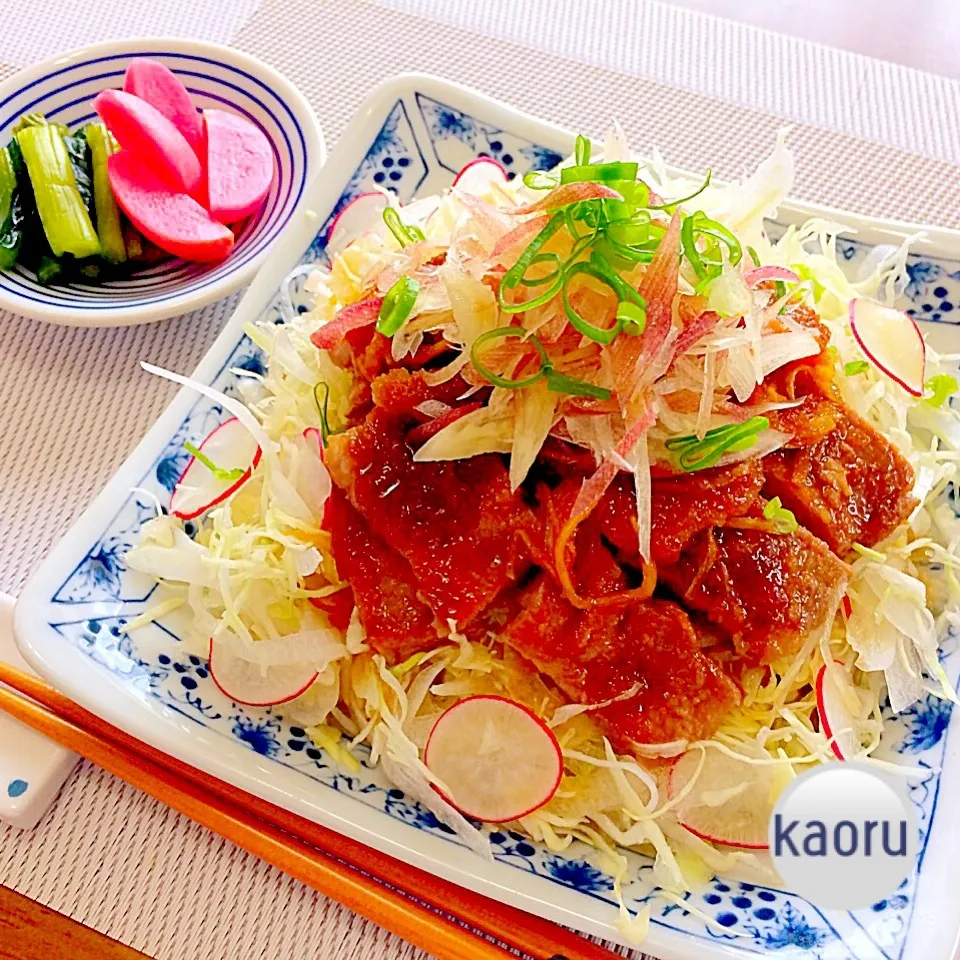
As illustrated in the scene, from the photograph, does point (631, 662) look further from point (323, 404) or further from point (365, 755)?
point (323, 404)

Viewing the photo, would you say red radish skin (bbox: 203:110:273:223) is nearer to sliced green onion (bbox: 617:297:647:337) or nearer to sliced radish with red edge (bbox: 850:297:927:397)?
sliced green onion (bbox: 617:297:647:337)

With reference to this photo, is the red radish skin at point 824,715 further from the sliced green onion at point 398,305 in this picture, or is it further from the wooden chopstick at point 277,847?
the sliced green onion at point 398,305

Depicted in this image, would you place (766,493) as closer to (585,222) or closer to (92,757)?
(585,222)

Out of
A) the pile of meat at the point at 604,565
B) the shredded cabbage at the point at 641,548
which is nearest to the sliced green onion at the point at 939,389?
the shredded cabbage at the point at 641,548

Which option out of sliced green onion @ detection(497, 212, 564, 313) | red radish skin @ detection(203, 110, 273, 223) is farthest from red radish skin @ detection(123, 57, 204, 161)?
sliced green onion @ detection(497, 212, 564, 313)

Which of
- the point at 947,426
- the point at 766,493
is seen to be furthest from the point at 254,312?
the point at 947,426

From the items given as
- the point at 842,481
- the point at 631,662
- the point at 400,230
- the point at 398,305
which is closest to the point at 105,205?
the point at 400,230
